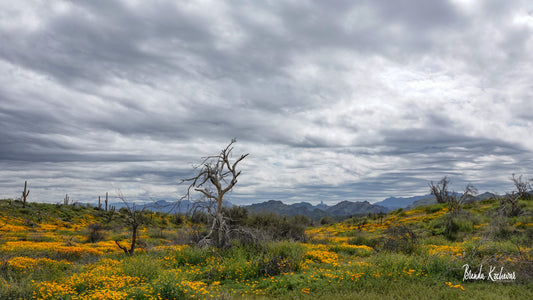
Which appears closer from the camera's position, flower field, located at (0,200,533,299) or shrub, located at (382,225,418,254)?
flower field, located at (0,200,533,299)

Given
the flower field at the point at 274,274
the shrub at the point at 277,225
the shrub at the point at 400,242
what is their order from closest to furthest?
the flower field at the point at 274,274 → the shrub at the point at 400,242 → the shrub at the point at 277,225

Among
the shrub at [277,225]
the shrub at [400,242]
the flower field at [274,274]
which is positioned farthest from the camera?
the shrub at [277,225]

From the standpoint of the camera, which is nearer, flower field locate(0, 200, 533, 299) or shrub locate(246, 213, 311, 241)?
flower field locate(0, 200, 533, 299)

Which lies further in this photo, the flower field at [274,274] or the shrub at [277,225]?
the shrub at [277,225]

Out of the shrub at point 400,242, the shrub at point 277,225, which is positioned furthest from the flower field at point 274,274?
the shrub at point 277,225

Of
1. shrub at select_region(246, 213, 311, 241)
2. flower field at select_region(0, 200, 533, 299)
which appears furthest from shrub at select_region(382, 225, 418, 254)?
shrub at select_region(246, 213, 311, 241)

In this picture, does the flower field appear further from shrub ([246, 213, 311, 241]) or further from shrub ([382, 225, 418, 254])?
shrub ([246, 213, 311, 241])

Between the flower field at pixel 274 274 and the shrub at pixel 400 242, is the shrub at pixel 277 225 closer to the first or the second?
the flower field at pixel 274 274

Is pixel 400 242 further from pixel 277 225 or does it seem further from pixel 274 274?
pixel 277 225

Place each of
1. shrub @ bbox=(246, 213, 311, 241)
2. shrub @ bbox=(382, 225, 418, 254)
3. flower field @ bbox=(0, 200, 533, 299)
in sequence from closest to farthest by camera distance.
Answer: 1. flower field @ bbox=(0, 200, 533, 299)
2. shrub @ bbox=(382, 225, 418, 254)
3. shrub @ bbox=(246, 213, 311, 241)

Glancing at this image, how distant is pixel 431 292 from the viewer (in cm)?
854

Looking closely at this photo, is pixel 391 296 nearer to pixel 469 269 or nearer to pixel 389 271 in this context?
pixel 389 271

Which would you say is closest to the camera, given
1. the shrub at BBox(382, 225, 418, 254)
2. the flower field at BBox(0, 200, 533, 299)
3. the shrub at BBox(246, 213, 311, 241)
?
the flower field at BBox(0, 200, 533, 299)

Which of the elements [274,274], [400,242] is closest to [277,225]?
[400,242]
